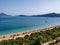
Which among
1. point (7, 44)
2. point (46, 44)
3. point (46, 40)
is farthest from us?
point (46, 40)

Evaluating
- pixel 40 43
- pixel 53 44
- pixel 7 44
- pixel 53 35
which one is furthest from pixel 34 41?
pixel 53 35

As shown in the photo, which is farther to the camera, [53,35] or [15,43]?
[53,35]

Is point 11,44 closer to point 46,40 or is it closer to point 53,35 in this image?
point 46,40

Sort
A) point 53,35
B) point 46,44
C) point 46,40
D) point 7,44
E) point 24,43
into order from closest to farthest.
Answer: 1. point 7,44
2. point 24,43
3. point 46,44
4. point 46,40
5. point 53,35

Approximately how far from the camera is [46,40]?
20.0m

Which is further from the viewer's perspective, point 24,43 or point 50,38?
point 50,38

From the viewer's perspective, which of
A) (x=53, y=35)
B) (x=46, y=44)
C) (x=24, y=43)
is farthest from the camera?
(x=53, y=35)

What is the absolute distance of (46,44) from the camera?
1816cm

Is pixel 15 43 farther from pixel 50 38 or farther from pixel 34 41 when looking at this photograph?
pixel 50 38

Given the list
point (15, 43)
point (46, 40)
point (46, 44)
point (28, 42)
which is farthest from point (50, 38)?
point (15, 43)

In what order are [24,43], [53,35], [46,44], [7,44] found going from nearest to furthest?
[7,44], [24,43], [46,44], [53,35]

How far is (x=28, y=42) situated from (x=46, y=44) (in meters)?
2.13

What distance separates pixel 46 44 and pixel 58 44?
1.74 metres

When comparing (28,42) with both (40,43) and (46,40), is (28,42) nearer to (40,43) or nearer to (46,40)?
(40,43)
